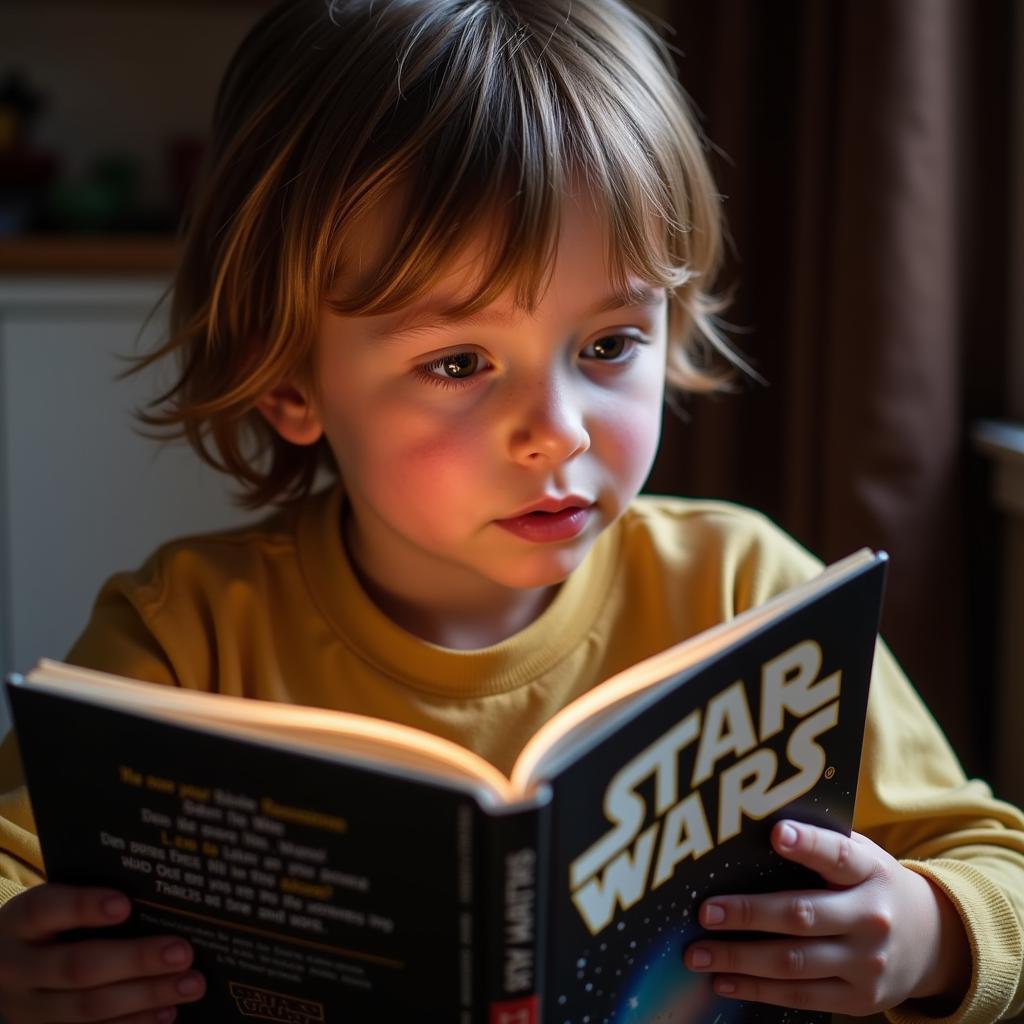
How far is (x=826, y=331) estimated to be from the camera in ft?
4.41

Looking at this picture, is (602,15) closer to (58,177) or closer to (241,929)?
(241,929)

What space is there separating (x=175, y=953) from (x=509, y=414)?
370 mm

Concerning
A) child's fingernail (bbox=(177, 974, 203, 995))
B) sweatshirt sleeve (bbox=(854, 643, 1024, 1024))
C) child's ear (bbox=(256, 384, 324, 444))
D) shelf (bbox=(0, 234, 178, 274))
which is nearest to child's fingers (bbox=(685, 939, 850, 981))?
sweatshirt sleeve (bbox=(854, 643, 1024, 1024))

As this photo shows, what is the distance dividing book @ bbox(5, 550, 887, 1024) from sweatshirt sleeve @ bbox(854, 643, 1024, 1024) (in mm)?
173

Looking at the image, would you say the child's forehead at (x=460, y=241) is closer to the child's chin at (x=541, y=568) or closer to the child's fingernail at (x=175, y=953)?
the child's chin at (x=541, y=568)

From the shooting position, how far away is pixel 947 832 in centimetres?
90

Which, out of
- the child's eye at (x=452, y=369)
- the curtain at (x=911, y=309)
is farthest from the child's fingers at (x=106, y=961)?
the curtain at (x=911, y=309)

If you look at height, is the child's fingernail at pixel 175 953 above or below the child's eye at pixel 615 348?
below

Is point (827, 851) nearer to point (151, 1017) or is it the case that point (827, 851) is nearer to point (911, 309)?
point (151, 1017)

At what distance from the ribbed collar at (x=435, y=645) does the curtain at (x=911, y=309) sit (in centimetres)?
36

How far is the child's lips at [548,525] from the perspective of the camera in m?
0.89

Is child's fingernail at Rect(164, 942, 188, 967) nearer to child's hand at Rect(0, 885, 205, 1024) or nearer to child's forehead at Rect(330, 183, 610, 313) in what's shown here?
child's hand at Rect(0, 885, 205, 1024)

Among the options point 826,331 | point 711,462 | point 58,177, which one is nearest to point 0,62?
point 58,177

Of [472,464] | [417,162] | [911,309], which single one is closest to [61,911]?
[472,464]
